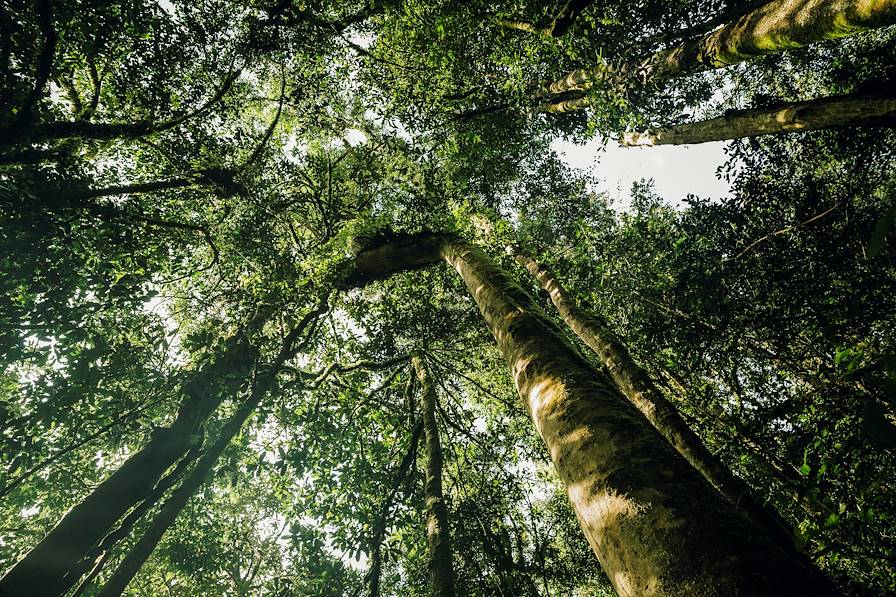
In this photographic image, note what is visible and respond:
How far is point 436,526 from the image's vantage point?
529cm

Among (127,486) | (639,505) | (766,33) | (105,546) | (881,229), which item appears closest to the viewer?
(881,229)

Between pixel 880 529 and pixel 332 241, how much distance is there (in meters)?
8.97

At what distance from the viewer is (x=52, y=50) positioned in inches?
182

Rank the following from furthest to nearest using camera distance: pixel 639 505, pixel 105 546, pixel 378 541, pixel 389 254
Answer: pixel 389 254
pixel 378 541
pixel 105 546
pixel 639 505

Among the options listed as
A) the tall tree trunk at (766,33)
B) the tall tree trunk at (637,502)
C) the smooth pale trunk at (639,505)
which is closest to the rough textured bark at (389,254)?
the tall tree trunk at (766,33)

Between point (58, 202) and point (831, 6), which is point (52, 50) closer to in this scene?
point (58, 202)

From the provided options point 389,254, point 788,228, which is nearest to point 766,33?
A: point 788,228

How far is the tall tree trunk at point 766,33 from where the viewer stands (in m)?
3.19

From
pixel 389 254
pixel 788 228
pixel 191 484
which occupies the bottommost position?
pixel 191 484

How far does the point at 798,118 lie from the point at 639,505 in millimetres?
6406

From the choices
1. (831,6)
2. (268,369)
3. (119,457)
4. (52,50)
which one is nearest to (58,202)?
(52,50)

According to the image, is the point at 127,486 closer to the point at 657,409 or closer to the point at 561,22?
the point at 657,409

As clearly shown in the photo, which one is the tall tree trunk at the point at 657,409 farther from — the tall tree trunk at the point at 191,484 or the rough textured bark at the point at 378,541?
the tall tree trunk at the point at 191,484

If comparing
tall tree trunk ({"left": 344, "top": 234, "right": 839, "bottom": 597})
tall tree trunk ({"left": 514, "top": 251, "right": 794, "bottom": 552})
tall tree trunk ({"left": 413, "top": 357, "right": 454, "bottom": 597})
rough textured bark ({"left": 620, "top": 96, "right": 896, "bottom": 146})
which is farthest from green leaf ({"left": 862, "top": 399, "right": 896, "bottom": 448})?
rough textured bark ({"left": 620, "top": 96, "right": 896, "bottom": 146})
